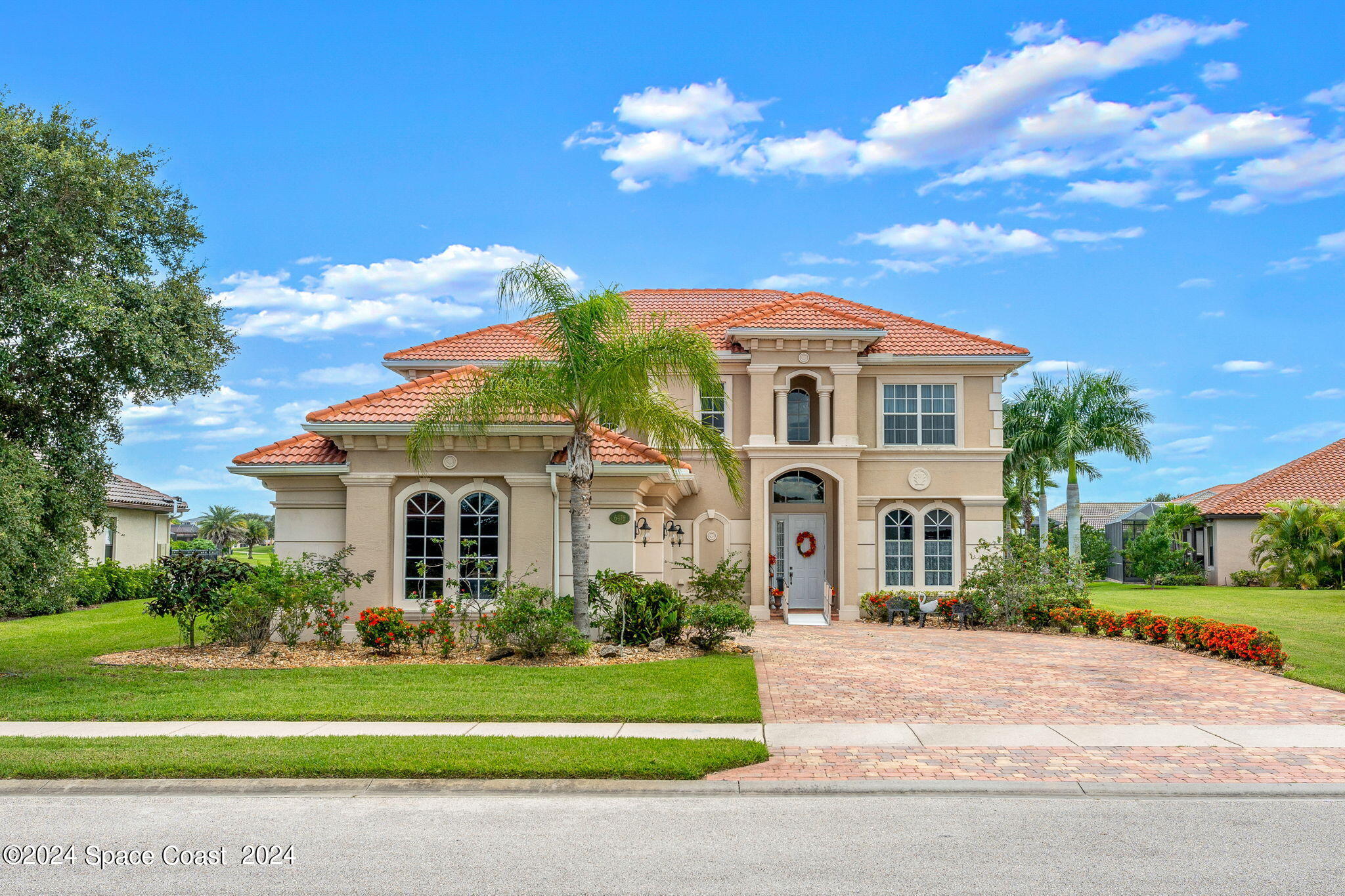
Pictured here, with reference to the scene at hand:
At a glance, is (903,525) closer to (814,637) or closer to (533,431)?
(814,637)

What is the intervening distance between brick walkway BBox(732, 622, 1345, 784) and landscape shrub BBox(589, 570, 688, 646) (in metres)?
1.69

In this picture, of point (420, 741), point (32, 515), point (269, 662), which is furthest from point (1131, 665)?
point (32, 515)

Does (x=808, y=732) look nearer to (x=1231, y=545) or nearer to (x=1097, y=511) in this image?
(x=1231, y=545)

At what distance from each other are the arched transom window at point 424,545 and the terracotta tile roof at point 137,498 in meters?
19.1

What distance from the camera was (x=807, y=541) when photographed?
951 inches

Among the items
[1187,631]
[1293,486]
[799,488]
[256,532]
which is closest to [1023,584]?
[1187,631]

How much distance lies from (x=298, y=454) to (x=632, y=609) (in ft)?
21.1

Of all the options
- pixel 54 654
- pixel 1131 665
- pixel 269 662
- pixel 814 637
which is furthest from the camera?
pixel 814 637

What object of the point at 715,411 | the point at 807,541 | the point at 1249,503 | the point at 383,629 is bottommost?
the point at 383,629

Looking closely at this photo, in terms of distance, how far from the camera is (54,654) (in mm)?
16172

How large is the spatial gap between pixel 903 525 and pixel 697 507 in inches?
204

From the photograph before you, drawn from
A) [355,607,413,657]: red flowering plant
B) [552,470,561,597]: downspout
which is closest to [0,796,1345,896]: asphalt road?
[355,607,413,657]: red flowering plant

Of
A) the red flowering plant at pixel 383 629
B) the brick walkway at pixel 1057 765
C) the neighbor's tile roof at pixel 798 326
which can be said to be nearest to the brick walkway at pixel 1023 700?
the brick walkway at pixel 1057 765

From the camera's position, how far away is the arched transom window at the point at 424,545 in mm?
16156
